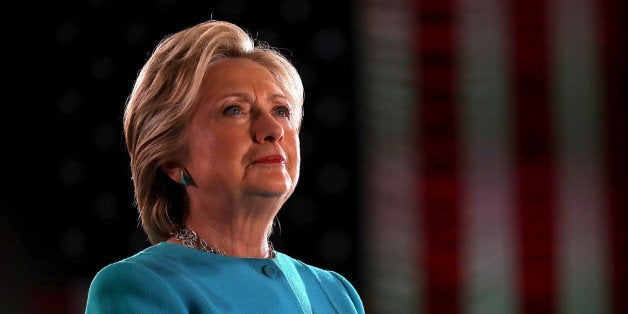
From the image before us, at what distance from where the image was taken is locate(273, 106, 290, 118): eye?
3.90 ft

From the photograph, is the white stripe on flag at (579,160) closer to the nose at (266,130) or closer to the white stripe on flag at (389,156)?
the white stripe on flag at (389,156)

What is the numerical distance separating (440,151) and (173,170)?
4.36ft

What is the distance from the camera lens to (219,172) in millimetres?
1126

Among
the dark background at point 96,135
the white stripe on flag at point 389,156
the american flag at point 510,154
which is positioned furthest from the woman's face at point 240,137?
the american flag at point 510,154

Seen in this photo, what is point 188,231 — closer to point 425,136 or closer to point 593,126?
point 425,136

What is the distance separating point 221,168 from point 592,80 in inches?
59.7

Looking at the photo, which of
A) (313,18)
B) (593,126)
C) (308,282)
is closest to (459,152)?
(593,126)

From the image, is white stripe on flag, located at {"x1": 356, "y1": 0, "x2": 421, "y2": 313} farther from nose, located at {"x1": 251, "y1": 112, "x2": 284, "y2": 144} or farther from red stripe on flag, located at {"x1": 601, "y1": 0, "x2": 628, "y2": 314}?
nose, located at {"x1": 251, "y1": 112, "x2": 284, "y2": 144}

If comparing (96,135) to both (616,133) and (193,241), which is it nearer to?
(193,241)

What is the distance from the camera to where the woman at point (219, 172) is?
1.11 meters

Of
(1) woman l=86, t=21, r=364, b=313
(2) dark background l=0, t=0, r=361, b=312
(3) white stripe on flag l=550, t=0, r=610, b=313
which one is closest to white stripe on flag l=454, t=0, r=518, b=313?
(3) white stripe on flag l=550, t=0, r=610, b=313

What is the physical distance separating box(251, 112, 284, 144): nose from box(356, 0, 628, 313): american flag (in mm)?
1261

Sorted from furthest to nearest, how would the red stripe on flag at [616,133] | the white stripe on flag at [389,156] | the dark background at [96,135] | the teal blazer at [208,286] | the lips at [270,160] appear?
the red stripe on flag at [616,133], the white stripe on flag at [389,156], the dark background at [96,135], the lips at [270,160], the teal blazer at [208,286]

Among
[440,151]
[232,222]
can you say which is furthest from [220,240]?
[440,151]
